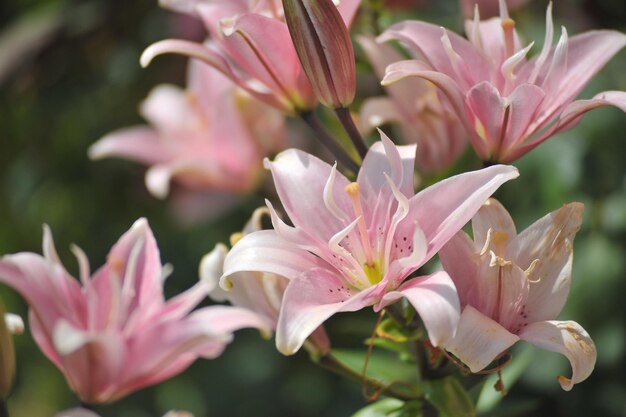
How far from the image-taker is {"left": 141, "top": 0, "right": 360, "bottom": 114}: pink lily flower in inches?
24.9

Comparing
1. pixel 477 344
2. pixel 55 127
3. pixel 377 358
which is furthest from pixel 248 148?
pixel 477 344

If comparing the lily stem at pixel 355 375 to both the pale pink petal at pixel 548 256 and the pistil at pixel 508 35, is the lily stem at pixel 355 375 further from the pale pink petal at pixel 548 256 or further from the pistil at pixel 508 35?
the pistil at pixel 508 35

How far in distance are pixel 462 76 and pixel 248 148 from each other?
43cm

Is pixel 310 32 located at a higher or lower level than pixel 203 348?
higher

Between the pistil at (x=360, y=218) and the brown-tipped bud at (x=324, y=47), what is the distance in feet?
0.22

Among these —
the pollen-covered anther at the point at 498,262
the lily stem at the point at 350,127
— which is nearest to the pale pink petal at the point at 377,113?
the lily stem at the point at 350,127

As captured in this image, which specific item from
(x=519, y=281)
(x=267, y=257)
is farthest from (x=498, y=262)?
(x=267, y=257)

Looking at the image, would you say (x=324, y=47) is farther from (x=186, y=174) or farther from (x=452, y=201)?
(x=186, y=174)

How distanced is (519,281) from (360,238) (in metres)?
0.10

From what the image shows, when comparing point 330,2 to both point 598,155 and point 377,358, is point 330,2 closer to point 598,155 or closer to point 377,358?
point 377,358

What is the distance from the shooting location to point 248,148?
1026 millimetres

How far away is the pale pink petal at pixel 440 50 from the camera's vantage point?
62 centimetres

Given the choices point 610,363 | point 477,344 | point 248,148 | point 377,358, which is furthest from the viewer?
point 248,148

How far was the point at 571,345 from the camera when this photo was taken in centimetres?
54
